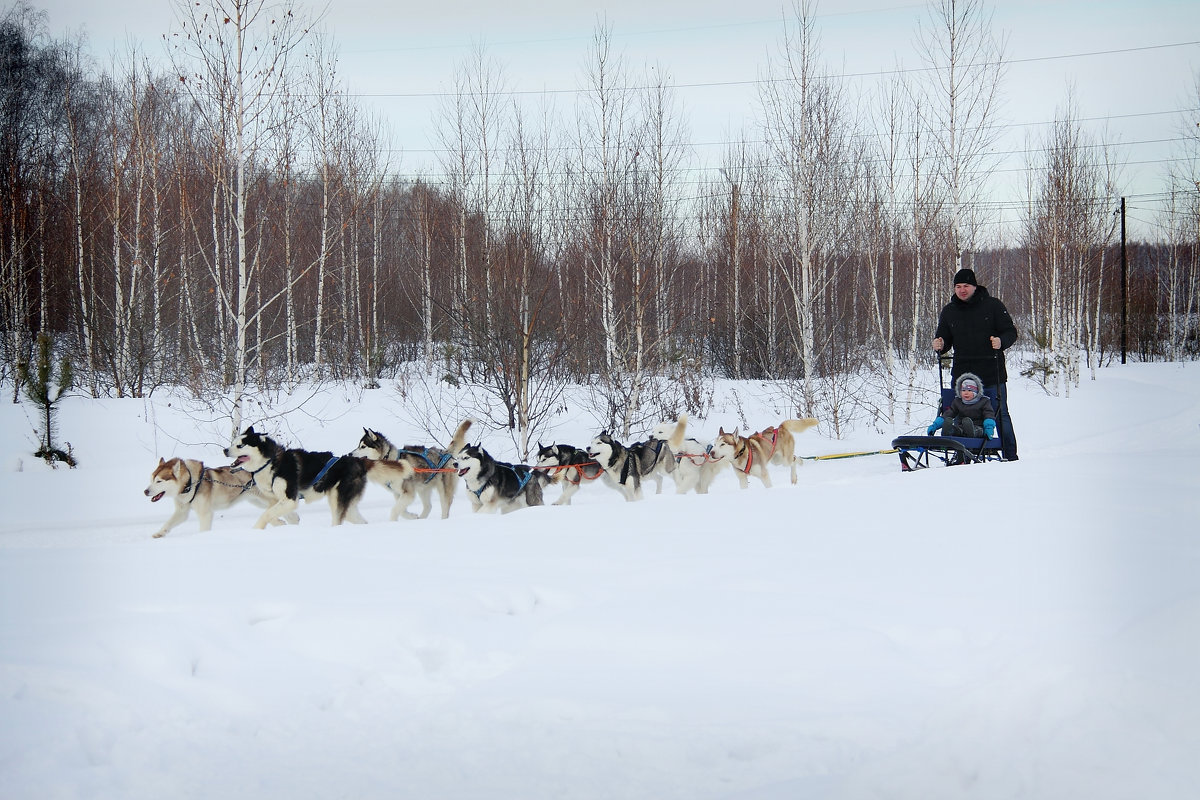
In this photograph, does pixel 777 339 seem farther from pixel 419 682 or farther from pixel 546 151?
pixel 419 682

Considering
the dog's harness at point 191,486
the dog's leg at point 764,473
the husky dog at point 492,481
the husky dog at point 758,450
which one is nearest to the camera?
the dog's harness at point 191,486

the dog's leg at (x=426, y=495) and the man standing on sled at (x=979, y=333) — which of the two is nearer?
the dog's leg at (x=426, y=495)

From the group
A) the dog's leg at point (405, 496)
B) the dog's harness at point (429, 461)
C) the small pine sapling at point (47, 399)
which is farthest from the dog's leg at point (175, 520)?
the small pine sapling at point (47, 399)

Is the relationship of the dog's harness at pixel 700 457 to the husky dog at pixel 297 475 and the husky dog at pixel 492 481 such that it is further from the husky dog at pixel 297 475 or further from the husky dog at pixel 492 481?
the husky dog at pixel 297 475

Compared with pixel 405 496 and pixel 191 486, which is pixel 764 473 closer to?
pixel 405 496

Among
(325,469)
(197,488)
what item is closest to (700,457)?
(325,469)

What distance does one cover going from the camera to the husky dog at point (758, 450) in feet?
23.1

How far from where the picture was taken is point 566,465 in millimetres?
6922

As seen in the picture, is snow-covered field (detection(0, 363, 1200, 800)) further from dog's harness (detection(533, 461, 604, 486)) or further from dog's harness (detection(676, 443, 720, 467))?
dog's harness (detection(676, 443, 720, 467))

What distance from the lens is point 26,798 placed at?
1.90m

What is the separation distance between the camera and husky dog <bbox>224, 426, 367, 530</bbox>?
231 inches

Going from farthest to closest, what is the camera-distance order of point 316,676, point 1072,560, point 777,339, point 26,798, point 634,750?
1. point 777,339
2. point 1072,560
3. point 316,676
4. point 634,750
5. point 26,798

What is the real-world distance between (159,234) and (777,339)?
11.9 metres

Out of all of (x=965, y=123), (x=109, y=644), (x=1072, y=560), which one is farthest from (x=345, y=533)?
(x=965, y=123)
